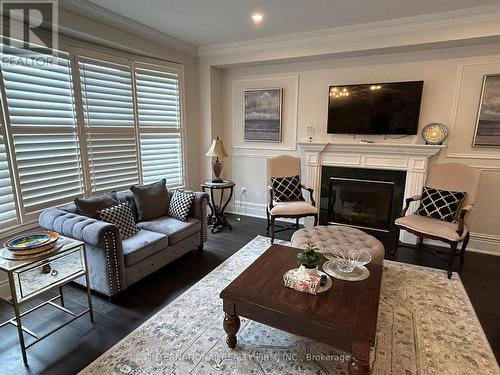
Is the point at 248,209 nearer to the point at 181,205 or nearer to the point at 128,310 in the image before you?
the point at 181,205

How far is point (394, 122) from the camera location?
3766 mm

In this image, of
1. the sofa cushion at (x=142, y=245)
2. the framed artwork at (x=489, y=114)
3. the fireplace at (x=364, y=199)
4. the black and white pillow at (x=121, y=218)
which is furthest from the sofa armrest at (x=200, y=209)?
the framed artwork at (x=489, y=114)

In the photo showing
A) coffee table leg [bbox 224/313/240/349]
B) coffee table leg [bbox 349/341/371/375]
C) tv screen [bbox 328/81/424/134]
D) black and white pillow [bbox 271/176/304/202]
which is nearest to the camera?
coffee table leg [bbox 349/341/371/375]

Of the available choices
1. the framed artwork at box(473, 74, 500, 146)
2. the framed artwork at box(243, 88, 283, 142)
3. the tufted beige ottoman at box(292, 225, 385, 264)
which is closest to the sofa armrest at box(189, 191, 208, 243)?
the tufted beige ottoman at box(292, 225, 385, 264)

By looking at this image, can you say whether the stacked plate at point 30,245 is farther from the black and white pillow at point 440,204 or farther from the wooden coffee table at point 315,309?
the black and white pillow at point 440,204

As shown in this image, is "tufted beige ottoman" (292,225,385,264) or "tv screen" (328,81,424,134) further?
"tv screen" (328,81,424,134)

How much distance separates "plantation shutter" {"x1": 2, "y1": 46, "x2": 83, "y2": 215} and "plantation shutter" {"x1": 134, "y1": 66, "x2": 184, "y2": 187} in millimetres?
954

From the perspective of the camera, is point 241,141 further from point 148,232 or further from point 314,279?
point 314,279

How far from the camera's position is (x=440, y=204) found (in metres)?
3.32

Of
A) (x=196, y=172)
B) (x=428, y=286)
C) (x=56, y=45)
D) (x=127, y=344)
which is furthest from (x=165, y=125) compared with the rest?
(x=428, y=286)

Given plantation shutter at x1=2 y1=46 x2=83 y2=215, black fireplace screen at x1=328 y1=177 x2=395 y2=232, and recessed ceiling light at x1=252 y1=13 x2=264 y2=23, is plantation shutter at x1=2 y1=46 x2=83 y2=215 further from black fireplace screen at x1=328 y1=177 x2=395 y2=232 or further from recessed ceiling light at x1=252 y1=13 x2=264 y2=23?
black fireplace screen at x1=328 y1=177 x2=395 y2=232

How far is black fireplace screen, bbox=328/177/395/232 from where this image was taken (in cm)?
404

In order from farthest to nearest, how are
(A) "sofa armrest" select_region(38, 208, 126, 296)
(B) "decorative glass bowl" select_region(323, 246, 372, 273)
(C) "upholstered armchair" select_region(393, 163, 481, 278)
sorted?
(C) "upholstered armchair" select_region(393, 163, 481, 278) < (A) "sofa armrest" select_region(38, 208, 126, 296) < (B) "decorative glass bowl" select_region(323, 246, 372, 273)

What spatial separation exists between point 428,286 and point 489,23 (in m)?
2.76
